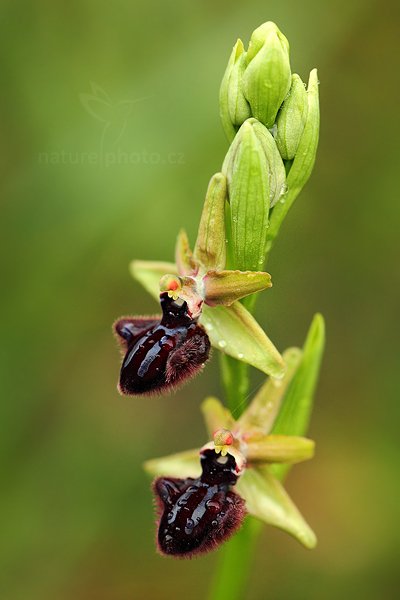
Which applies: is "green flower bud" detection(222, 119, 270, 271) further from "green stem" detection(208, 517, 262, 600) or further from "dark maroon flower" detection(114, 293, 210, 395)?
"green stem" detection(208, 517, 262, 600)

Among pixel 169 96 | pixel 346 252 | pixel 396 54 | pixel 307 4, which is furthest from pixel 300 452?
pixel 396 54

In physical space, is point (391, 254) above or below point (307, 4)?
below

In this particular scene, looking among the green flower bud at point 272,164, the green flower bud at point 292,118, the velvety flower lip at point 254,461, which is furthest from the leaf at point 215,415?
the green flower bud at point 292,118

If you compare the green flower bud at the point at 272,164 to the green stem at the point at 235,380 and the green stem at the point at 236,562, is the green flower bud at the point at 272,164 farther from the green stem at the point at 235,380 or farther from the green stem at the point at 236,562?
the green stem at the point at 236,562

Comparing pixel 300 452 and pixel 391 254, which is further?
pixel 391 254

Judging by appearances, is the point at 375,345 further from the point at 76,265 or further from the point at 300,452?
the point at 300,452

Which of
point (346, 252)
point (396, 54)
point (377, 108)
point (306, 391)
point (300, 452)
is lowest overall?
point (300, 452)
